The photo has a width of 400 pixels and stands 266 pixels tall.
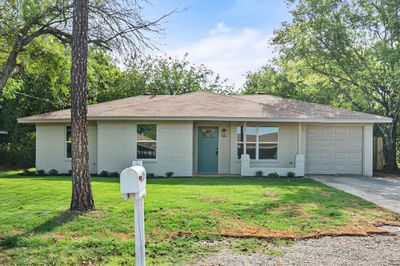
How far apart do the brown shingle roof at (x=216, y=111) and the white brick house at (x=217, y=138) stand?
4cm

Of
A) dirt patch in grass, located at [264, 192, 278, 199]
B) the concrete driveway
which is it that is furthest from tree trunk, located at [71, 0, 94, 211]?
the concrete driveway

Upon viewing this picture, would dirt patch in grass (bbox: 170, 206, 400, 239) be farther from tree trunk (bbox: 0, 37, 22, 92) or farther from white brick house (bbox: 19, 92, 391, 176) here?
tree trunk (bbox: 0, 37, 22, 92)

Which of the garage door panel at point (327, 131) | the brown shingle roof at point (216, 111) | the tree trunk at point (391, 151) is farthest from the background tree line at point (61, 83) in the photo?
the tree trunk at point (391, 151)

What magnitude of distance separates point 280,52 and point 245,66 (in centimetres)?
1622

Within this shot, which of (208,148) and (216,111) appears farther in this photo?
(208,148)

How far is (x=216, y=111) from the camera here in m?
16.2

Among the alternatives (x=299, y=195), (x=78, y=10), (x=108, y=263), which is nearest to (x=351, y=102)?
(x=299, y=195)

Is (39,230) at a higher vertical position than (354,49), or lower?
lower

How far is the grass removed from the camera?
5.39 m

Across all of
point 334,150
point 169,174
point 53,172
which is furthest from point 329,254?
point 53,172

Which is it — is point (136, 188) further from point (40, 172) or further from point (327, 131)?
point (40, 172)

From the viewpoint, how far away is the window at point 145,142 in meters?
16.1

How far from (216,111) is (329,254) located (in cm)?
1122

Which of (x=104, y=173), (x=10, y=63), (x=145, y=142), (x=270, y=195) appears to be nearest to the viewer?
(x=270, y=195)
